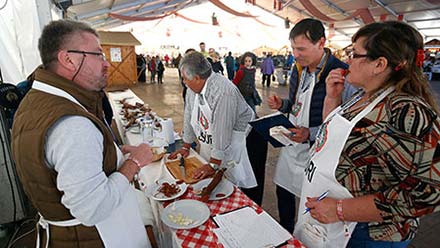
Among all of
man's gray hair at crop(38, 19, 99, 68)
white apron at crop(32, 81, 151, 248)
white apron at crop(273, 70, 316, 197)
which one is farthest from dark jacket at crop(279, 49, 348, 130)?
man's gray hair at crop(38, 19, 99, 68)

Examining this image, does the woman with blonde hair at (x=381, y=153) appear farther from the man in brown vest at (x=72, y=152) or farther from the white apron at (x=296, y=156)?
the man in brown vest at (x=72, y=152)

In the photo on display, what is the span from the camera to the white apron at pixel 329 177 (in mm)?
1087

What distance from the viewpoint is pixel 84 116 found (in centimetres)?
89

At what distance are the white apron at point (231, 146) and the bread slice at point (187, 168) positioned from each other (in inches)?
7.8

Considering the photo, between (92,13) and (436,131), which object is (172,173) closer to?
(436,131)

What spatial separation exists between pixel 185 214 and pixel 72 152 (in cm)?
72

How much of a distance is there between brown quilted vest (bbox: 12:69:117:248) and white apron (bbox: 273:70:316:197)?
1.39 meters

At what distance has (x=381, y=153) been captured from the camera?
3.20ft

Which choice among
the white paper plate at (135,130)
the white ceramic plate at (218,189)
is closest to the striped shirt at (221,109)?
the white ceramic plate at (218,189)

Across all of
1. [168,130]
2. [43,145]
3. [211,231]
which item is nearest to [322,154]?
[211,231]

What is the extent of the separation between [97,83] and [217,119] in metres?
0.91

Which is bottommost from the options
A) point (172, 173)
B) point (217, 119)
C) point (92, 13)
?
point (172, 173)

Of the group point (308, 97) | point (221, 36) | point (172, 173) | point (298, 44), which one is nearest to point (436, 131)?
point (308, 97)

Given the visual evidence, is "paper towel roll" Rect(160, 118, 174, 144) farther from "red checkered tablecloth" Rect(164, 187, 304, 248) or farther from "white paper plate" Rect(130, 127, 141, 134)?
"red checkered tablecloth" Rect(164, 187, 304, 248)
